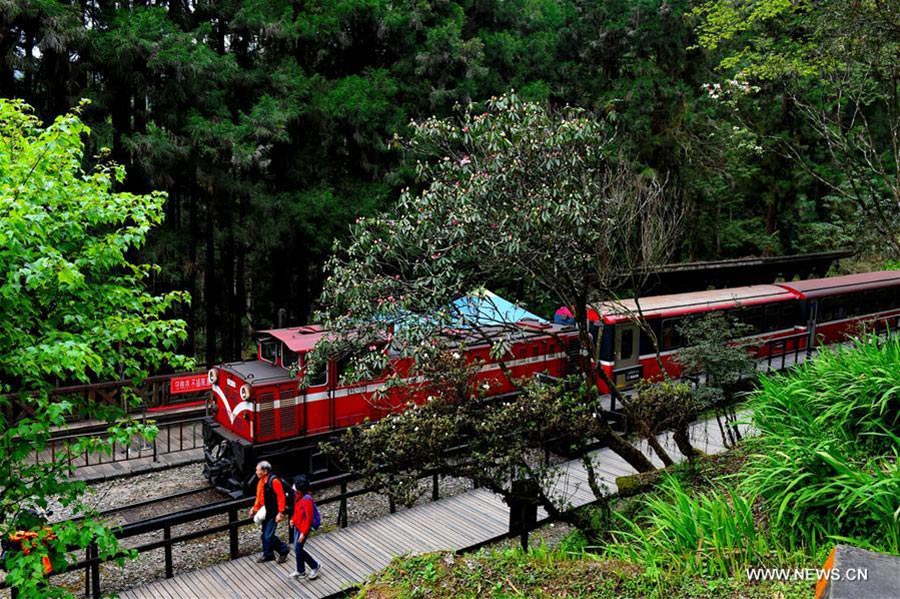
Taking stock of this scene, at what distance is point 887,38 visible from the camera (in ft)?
34.2

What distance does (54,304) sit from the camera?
622cm

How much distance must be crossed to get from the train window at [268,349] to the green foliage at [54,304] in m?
5.74

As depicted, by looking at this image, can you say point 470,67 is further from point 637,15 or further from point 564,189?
point 564,189

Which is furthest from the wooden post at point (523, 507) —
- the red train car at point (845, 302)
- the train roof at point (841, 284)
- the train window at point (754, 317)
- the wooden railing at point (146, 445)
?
the train roof at point (841, 284)

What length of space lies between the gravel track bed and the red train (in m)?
0.91

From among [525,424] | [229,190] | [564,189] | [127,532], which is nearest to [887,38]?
[564,189]

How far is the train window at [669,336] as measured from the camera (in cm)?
1681

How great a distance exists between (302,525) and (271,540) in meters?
0.83

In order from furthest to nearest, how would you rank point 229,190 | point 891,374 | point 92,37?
point 229,190, point 92,37, point 891,374

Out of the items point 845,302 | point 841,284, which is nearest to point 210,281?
point 841,284

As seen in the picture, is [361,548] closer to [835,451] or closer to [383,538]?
[383,538]

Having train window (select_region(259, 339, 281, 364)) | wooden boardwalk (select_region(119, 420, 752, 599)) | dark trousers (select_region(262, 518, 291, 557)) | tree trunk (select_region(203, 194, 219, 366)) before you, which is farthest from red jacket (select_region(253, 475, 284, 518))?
tree trunk (select_region(203, 194, 219, 366))

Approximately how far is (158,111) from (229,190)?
260 cm

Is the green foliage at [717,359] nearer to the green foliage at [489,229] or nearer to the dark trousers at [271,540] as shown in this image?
the green foliage at [489,229]
